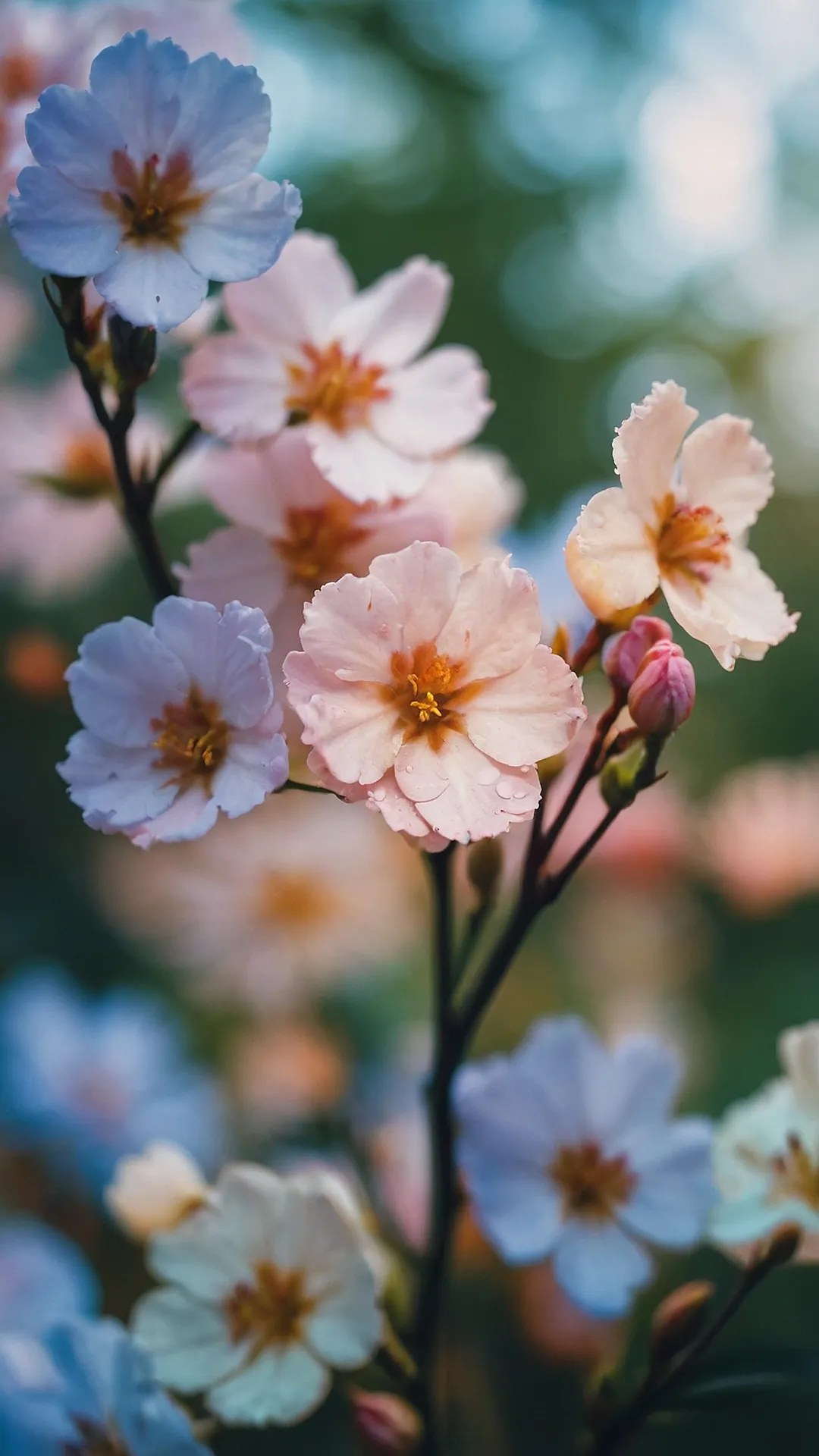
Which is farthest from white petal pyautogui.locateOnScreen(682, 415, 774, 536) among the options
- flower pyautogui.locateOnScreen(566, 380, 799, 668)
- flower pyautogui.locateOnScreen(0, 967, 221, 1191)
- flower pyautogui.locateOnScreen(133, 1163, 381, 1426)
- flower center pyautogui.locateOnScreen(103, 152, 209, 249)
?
flower pyautogui.locateOnScreen(0, 967, 221, 1191)

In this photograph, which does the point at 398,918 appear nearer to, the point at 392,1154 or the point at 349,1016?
the point at 349,1016

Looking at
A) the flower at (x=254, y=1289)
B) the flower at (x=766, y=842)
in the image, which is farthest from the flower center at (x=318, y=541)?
the flower at (x=766, y=842)

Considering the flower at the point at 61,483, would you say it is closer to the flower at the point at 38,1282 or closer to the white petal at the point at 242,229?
the white petal at the point at 242,229

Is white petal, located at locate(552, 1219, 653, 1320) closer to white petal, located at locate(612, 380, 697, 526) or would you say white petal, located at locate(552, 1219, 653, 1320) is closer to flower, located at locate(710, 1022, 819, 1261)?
flower, located at locate(710, 1022, 819, 1261)

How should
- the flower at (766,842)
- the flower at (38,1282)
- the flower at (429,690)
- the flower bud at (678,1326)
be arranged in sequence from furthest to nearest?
the flower at (766,842), the flower at (38,1282), the flower bud at (678,1326), the flower at (429,690)

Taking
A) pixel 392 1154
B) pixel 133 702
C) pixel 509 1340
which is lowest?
pixel 509 1340

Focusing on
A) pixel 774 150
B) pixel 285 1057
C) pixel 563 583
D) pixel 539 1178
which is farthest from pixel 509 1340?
pixel 774 150
